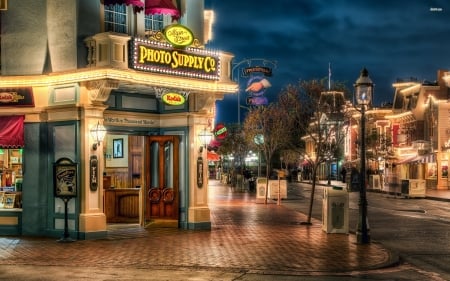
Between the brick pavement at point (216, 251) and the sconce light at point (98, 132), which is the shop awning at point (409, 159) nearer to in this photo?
the brick pavement at point (216, 251)

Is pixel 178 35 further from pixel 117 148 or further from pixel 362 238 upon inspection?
pixel 362 238

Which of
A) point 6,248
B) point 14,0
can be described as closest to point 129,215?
point 6,248

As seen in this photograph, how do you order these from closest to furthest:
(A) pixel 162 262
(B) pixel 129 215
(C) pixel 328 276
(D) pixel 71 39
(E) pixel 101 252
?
(C) pixel 328 276
(A) pixel 162 262
(E) pixel 101 252
(D) pixel 71 39
(B) pixel 129 215

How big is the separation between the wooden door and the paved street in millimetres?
1072

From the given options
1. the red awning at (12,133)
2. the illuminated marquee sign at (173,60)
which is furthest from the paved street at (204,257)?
the illuminated marquee sign at (173,60)

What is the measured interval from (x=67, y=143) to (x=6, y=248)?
3.37 metres

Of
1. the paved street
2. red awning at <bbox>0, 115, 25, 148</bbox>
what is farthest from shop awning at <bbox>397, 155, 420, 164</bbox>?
red awning at <bbox>0, 115, 25, 148</bbox>

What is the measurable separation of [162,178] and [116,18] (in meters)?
5.22

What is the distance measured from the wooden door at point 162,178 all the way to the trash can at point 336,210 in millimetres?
4692

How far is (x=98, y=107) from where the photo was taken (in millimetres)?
17438

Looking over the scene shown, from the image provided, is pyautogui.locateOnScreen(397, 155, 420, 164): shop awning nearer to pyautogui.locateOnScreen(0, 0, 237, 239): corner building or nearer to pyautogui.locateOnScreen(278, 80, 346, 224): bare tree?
pyautogui.locateOnScreen(278, 80, 346, 224): bare tree

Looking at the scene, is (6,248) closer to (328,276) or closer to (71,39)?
(71,39)

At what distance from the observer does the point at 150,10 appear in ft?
59.3

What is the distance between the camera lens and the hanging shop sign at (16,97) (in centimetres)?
1811
